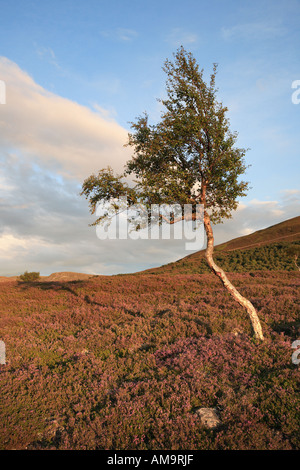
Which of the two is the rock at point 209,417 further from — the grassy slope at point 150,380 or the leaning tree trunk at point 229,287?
the leaning tree trunk at point 229,287

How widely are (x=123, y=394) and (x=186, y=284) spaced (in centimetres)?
1935

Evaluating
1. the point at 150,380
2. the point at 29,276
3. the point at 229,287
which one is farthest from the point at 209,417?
the point at 29,276

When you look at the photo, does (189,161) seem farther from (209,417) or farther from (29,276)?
(29,276)

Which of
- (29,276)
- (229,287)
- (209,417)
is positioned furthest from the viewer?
(29,276)

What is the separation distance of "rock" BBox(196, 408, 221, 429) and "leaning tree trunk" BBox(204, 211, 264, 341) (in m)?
5.37

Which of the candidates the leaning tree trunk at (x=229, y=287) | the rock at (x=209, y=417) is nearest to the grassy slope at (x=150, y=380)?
the rock at (x=209, y=417)

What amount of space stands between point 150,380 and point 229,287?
6180mm

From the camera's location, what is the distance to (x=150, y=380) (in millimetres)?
8461

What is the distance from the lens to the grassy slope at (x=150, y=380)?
6.12 m

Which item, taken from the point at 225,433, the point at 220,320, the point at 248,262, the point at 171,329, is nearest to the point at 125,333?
the point at 171,329

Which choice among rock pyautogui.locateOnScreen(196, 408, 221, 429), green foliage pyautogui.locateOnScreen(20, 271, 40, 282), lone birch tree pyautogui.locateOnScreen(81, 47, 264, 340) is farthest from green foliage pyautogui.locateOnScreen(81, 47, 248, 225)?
green foliage pyautogui.locateOnScreen(20, 271, 40, 282)

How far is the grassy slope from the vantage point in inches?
241
